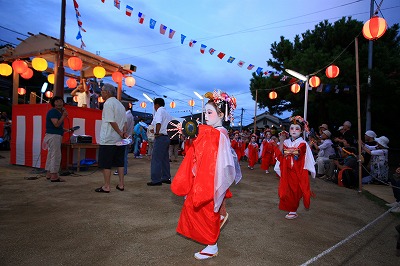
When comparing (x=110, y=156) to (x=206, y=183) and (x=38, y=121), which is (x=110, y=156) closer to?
(x=206, y=183)

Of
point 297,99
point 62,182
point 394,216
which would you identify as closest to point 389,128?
point 297,99

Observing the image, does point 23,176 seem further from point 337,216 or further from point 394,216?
point 394,216

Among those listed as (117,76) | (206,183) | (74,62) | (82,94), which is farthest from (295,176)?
(82,94)

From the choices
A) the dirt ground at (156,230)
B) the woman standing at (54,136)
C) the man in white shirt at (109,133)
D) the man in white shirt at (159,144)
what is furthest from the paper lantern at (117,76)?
the dirt ground at (156,230)

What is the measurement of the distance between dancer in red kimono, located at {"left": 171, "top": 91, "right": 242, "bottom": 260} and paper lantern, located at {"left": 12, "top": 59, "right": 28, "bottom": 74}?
7.42 m

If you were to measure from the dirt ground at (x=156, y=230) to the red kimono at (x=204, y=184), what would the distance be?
26 cm

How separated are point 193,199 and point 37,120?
20.9 ft

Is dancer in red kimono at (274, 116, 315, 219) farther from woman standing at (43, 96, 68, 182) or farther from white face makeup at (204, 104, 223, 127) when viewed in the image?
woman standing at (43, 96, 68, 182)

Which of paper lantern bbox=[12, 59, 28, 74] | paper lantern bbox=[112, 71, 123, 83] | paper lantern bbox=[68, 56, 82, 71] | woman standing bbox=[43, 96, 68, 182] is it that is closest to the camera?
woman standing bbox=[43, 96, 68, 182]

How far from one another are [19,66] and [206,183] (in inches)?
310

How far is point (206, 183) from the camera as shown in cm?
267

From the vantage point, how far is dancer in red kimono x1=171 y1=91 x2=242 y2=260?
259 cm

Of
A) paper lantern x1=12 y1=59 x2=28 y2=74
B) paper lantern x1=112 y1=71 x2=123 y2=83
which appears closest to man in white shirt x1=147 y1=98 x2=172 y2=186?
paper lantern x1=112 y1=71 x2=123 y2=83

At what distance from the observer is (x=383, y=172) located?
23.7ft
